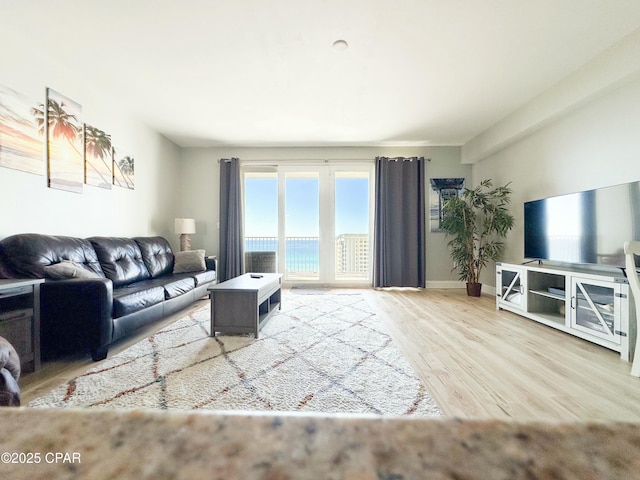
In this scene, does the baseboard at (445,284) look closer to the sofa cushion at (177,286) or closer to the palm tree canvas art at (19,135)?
the sofa cushion at (177,286)

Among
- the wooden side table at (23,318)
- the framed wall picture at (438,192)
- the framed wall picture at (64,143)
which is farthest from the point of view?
the framed wall picture at (438,192)

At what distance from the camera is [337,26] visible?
2158 mm

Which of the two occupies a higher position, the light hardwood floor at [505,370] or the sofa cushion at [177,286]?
the sofa cushion at [177,286]

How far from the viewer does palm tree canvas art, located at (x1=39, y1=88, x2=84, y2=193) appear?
2541 millimetres

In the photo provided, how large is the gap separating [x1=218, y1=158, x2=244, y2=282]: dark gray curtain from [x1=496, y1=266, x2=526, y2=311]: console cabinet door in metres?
3.92

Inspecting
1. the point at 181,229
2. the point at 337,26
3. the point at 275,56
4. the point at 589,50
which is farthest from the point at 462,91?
the point at 181,229

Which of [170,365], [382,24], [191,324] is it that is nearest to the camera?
[170,365]

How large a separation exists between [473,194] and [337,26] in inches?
124

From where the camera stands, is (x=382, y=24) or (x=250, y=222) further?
Result: (x=250, y=222)

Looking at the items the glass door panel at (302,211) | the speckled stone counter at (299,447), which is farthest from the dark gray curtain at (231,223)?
the speckled stone counter at (299,447)

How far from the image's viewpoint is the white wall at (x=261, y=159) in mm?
4832

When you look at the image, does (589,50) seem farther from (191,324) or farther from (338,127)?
(191,324)

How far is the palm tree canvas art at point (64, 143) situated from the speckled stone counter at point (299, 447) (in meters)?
3.37

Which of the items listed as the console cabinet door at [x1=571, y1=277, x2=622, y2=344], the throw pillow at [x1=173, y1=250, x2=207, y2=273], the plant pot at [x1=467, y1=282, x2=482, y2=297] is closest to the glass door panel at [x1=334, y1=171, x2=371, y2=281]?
the plant pot at [x1=467, y1=282, x2=482, y2=297]
